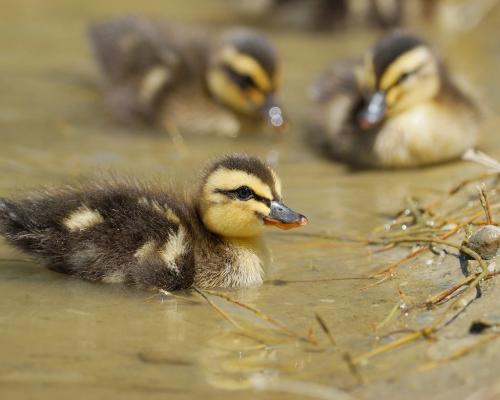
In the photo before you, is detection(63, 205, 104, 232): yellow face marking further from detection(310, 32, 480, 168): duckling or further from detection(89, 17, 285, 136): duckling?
detection(89, 17, 285, 136): duckling

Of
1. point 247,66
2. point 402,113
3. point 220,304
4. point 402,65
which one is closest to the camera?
point 220,304

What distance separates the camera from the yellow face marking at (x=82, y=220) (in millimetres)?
3145

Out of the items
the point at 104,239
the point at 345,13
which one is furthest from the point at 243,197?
the point at 345,13

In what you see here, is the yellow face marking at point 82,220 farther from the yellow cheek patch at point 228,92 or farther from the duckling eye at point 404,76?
the yellow cheek patch at point 228,92

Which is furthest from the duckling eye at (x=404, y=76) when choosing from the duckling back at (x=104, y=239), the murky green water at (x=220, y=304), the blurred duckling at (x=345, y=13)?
the blurred duckling at (x=345, y=13)

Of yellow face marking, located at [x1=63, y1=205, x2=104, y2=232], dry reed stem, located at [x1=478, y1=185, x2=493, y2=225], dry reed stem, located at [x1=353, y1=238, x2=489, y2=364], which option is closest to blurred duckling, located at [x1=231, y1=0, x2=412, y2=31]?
dry reed stem, located at [x1=478, y1=185, x2=493, y2=225]

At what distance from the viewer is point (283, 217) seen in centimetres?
323

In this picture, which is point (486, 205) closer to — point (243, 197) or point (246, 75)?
point (243, 197)

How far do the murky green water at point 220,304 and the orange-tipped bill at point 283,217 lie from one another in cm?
18

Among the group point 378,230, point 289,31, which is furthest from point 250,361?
point 289,31

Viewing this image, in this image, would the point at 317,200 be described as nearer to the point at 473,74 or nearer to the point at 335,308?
the point at 335,308

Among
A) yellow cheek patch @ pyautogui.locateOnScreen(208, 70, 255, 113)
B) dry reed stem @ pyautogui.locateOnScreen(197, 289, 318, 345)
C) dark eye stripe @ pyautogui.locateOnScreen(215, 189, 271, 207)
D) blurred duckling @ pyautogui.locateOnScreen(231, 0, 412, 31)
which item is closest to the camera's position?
dry reed stem @ pyautogui.locateOnScreen(197, 289, 318, 345)

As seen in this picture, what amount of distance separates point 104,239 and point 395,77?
199 centimetres

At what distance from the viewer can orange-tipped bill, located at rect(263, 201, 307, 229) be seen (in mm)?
3225
